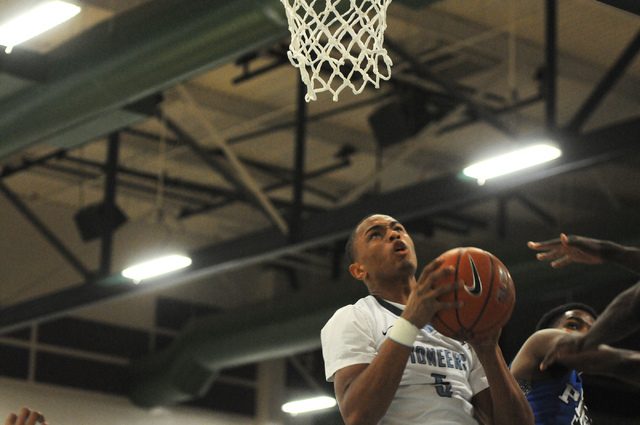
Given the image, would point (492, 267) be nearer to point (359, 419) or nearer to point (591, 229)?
point (359, 419)

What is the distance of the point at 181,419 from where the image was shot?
1783 cm

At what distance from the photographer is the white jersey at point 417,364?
3.74 metres

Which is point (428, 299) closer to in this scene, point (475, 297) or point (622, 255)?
point (475, 297)

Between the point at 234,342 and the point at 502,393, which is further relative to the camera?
the point at 234,342

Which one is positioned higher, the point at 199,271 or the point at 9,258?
the point at 9,258

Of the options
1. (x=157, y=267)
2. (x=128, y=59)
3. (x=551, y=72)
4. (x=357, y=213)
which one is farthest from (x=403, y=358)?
(x=157, y=267)

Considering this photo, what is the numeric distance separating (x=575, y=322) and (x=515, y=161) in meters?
3.74

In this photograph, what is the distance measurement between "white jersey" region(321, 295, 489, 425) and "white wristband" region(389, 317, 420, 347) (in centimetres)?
22

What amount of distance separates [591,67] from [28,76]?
654 centimetres

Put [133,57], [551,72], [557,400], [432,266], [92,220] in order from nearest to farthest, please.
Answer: [432,266], [557,400], [133,57], [551,72], [92,220]


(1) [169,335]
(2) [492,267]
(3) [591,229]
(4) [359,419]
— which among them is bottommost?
(4) [359,419]

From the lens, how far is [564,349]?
170 inches

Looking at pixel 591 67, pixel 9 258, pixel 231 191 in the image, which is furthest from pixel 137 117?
pixel 9 258

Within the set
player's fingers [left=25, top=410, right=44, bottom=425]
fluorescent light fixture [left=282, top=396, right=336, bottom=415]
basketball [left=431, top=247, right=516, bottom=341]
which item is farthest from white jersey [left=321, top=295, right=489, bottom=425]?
fluorescent light fixture [left=282, top=396, right=336, bottom=415]
